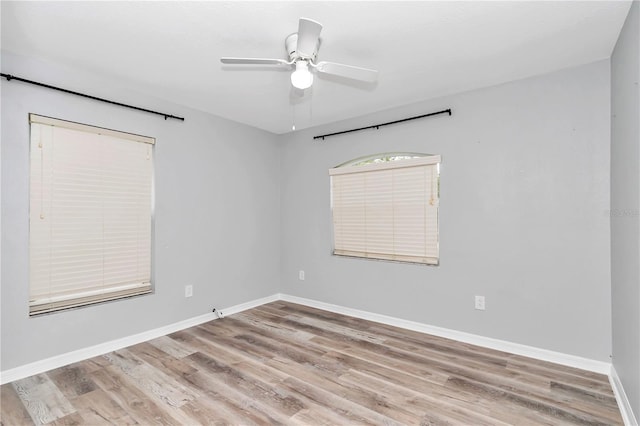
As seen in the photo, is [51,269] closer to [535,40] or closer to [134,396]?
[134,396]

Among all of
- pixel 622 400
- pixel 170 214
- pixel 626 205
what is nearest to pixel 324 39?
pixel 626 205

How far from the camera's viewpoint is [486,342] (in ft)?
9.98

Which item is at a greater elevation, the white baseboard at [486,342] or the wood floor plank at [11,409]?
the white baseboard at [486,342]

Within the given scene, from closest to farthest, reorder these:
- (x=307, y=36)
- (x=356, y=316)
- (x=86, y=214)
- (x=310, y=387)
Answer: (x=307, y=36) < (x=310, y=387) < (x=86, y=214) < (x=356, y=316)

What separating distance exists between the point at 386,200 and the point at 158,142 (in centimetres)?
253

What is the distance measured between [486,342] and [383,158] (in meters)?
2.16

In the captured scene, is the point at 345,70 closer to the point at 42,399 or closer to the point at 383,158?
the point at 383,158

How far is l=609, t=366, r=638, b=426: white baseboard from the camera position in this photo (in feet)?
6.23

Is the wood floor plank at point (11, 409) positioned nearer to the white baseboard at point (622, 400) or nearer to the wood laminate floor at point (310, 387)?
the wood laminate floor at point (310, 387)

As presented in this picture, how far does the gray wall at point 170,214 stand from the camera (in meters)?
2.47

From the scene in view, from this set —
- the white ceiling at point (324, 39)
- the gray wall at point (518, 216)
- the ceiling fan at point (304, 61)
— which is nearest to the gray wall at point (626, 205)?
the gray wall at point (518, 216)

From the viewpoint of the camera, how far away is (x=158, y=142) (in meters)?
3.37

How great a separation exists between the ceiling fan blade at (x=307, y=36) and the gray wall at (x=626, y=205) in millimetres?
1731

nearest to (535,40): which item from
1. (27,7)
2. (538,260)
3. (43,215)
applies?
(538,260)
